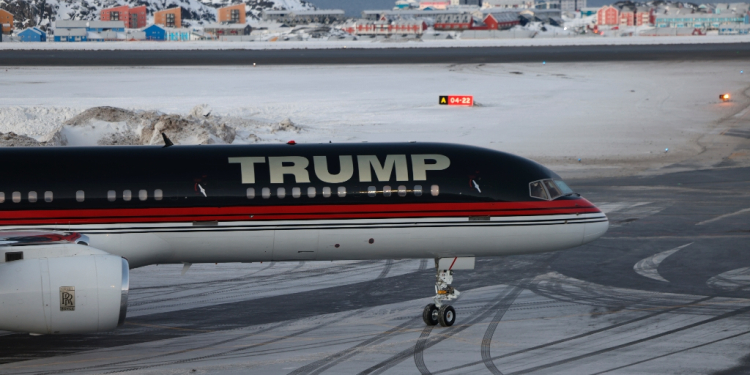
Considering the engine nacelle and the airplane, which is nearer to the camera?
the engine nacelle

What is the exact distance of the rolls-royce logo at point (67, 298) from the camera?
61.7ft

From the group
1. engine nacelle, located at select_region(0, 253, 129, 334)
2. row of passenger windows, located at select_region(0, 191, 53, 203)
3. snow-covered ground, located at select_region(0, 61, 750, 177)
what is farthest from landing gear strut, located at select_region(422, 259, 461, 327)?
Answer: snow-covered ground, located at select_region(0, 61, 750, 177)

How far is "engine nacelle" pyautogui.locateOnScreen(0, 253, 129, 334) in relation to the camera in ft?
61.3

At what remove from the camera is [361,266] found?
29.6 meters

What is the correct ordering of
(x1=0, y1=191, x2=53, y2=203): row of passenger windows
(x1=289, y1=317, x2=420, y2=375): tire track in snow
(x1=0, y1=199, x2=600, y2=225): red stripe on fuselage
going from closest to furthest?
(x1=289, y1=317, x2=420, y2=375): tire track in snow → (x1=0, y1=191, x2=53, y2=203): row of passenger windows → (x1=0, y1=199, x2=600, y2=225): red stripe on fuselage

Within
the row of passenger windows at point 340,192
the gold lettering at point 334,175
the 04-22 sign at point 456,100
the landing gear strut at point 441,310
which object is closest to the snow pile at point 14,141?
the row of passenger windows at point 340,192

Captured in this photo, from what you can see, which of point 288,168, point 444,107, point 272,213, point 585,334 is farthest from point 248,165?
point 444,107

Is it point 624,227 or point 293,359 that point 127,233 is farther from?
point 624,227

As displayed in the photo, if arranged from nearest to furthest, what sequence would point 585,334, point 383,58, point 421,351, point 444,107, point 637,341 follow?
1. point 421,351
2. point 637,341
3. point 585,334
4. point 444,107
5. point 383,58

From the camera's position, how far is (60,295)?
18797 mm

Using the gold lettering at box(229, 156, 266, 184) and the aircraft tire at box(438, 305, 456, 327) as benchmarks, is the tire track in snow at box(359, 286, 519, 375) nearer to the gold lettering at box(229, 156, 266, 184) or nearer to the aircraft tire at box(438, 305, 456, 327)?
the aircraft tire at box(438, 305, 456, 327)

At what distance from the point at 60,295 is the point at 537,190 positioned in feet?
41.3

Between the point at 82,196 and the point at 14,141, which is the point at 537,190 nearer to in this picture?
the point at 82,196

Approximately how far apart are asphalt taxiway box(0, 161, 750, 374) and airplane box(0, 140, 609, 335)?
1.78 m
